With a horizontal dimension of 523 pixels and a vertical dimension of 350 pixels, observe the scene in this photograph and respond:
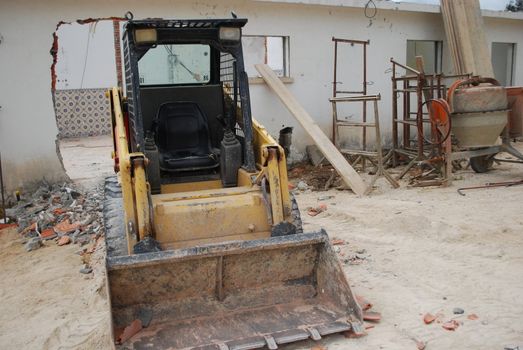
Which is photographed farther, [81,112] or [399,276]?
[81,112]

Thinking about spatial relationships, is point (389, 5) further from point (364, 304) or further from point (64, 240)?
point (364, 304)

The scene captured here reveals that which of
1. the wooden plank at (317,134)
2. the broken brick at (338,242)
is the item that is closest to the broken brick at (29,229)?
the broken brick at (338,242)

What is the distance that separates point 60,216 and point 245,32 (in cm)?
471

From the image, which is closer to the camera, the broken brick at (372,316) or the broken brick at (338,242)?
the broken brick at (372,316)

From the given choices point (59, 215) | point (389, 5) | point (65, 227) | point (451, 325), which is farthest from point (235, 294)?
point (389, 5)

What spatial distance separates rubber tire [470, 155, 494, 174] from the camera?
9.48 m

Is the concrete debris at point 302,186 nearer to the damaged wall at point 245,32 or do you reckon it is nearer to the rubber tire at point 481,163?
the damaged wall at point 245,32

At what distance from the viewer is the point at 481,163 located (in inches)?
375

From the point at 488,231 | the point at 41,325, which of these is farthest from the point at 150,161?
the point at 488,231

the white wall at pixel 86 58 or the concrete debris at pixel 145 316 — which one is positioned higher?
the white wall at pixel 86 58

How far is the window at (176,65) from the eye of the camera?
19.0ft

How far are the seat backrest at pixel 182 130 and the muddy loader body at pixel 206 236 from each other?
10mm

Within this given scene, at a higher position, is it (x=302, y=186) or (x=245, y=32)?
(x=245, y=32)

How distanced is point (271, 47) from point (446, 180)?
10174 mm
